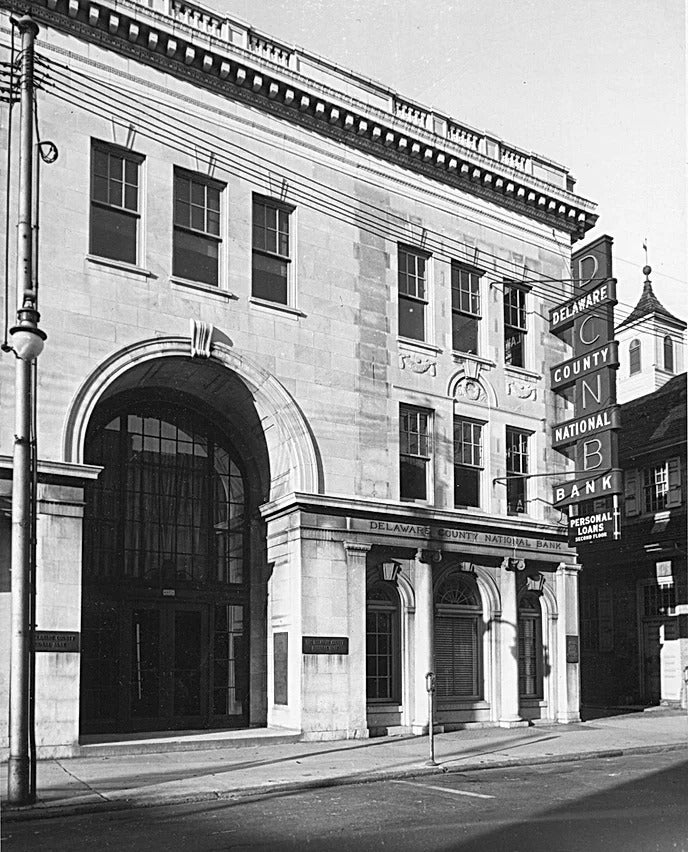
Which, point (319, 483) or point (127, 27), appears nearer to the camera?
point (127, 27)

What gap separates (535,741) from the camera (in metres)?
21.8

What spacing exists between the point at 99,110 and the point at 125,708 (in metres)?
11.9

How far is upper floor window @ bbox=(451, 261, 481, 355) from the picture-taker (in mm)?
25734

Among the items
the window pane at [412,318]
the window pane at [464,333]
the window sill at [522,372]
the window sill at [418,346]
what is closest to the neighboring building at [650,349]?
the window sill at [522,372]

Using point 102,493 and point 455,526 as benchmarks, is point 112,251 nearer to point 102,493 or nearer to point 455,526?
point 102,493

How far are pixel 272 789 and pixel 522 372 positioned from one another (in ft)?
47.2

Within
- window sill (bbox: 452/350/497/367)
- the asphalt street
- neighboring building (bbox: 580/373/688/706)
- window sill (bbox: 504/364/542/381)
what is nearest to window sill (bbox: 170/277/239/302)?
window sill (bbox: 452/350/497/367)

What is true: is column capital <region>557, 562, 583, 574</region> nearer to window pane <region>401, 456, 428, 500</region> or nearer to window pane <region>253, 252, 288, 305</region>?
window pane <region>401, 456, 428, 500</region>

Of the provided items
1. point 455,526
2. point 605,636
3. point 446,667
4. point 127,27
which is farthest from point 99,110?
point 605,636

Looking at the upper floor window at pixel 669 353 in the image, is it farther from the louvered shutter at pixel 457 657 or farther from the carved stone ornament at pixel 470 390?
the louvered shutter at pixel 457 657

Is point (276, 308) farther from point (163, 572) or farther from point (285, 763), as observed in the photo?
point (285, 763)

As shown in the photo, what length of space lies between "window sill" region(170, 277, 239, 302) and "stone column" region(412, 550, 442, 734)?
7.11 m

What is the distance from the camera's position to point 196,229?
70.9 ft

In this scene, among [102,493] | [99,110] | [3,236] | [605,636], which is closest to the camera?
[3,236]
